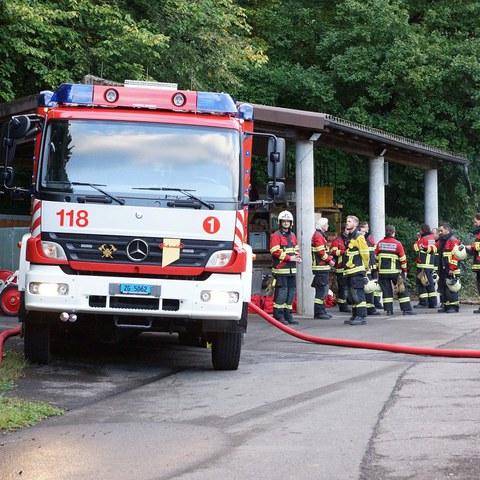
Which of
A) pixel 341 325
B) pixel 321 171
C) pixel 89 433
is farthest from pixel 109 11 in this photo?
pixel 89 433

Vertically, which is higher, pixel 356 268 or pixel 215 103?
pixel 215 103

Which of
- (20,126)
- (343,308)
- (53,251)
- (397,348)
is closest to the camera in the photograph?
(53,251)

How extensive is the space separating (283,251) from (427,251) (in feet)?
17.6

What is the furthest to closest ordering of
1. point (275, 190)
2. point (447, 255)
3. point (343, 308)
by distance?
point (447, 255)
point (343, 308)
point (275, 190)

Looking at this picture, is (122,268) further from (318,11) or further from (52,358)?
(318,11)

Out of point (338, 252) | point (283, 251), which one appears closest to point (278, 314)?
point (283, 251)

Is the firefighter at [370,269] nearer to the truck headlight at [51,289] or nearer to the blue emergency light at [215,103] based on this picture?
the blue emergency light at [215,103]

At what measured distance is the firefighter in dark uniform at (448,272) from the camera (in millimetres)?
19875

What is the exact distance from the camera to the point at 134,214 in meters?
10.1

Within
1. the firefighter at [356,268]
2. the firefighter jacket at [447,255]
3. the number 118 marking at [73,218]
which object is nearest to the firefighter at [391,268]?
the firefighter jacket at [447,255]

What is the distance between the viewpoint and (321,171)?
2959 cm

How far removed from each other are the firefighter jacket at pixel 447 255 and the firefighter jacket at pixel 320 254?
3.40m

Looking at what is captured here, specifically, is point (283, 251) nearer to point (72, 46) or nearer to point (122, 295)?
point (122, 295)

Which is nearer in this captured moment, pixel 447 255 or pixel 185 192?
pixel 185 192
